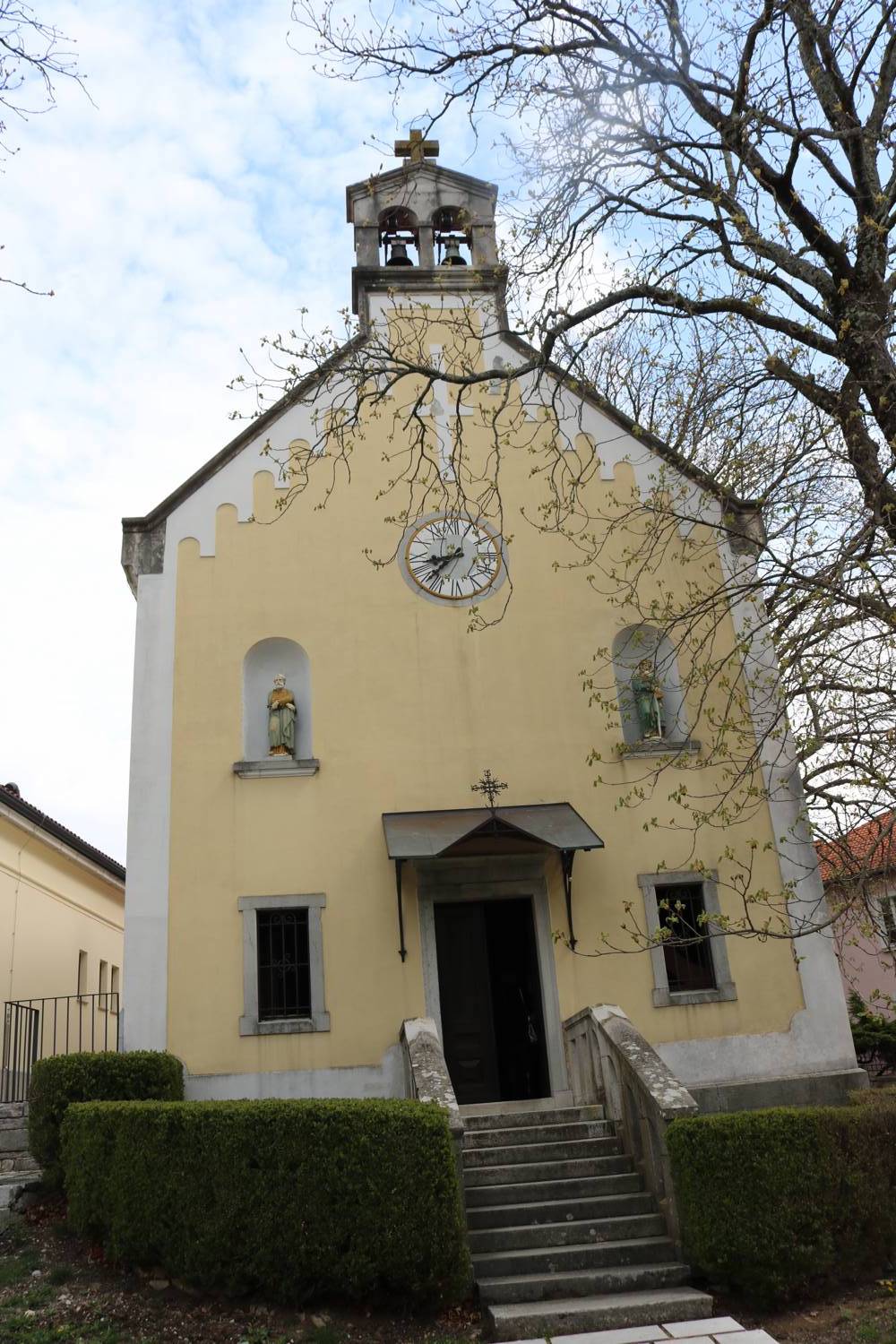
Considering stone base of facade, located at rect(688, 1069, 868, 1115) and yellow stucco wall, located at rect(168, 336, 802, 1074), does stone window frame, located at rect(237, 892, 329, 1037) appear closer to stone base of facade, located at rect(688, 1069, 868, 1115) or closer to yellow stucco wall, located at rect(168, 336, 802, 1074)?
yellow stucco wall, located at rect(168, 336, 802, 1074)

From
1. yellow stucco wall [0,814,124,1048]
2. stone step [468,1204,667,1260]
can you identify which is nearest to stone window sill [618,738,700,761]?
stone step [468,1204,667,1260]

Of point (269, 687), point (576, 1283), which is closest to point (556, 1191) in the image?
point (576, 1283)

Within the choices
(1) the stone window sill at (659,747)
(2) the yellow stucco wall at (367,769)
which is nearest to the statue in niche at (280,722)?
(2) the yellow stucco wall at (367,769)

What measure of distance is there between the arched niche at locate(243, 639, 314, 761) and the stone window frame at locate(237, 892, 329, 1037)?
1.75 metres

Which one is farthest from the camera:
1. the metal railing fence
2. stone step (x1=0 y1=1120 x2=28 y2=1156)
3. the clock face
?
the metal railing fence

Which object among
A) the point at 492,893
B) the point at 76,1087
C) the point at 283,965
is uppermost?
the point at 492,893

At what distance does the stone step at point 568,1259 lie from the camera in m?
8.80

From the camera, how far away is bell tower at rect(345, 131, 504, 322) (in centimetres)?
1641

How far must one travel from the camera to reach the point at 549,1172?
33.6ft

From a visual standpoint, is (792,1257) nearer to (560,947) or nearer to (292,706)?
(560,947)

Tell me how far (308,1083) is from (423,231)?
1187 centimetres

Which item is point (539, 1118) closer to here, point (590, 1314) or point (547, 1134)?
point (547, 1134)

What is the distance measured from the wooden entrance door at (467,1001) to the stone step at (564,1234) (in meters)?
3.57

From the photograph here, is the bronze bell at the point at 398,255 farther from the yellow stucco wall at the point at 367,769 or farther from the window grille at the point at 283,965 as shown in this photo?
Result: the window grille at the point at 283,965
